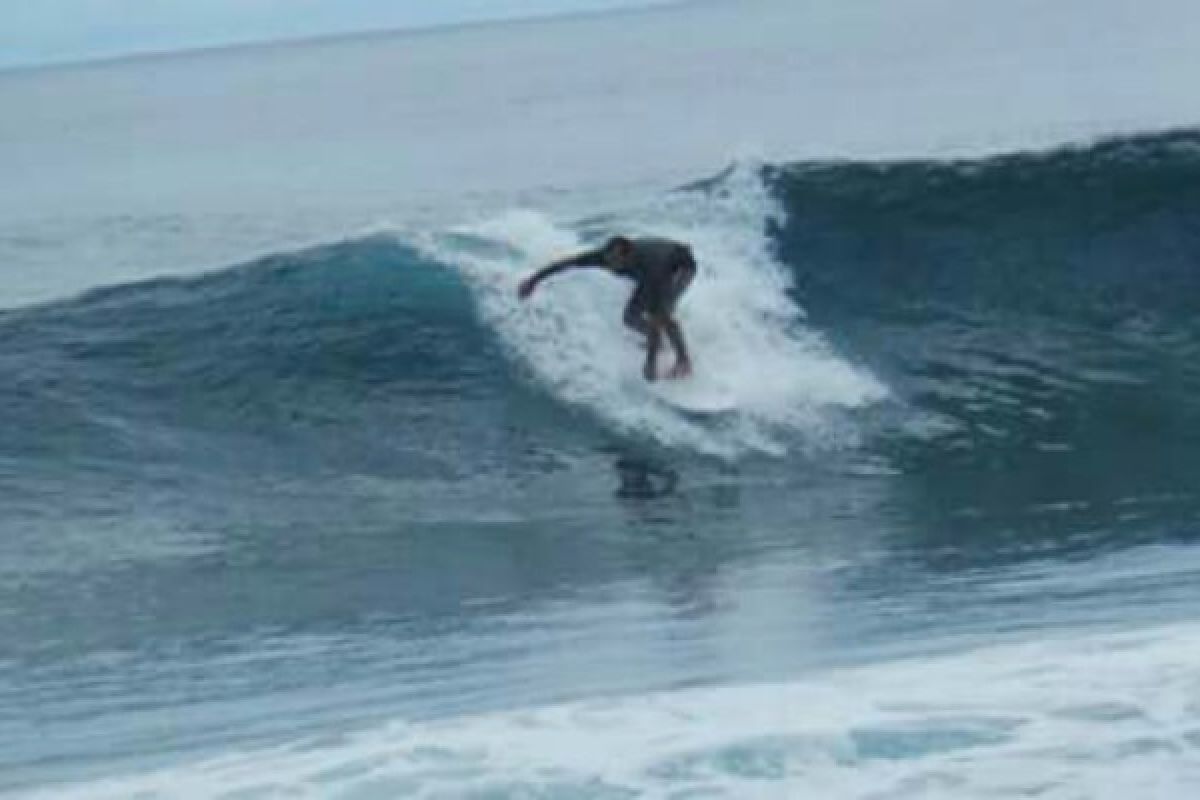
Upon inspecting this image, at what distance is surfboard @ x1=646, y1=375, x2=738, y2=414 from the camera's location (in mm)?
19047

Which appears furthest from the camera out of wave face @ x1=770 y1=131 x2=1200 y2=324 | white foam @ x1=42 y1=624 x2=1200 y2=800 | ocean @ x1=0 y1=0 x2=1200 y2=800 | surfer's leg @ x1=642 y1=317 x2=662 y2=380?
wave face @ x1=770 y1=131 x2=1200 y2=324

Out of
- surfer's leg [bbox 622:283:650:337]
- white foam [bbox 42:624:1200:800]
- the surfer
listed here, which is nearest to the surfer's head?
the surfer

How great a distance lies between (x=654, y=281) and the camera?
63.1 feet

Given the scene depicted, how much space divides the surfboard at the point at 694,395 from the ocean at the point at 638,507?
0.10m

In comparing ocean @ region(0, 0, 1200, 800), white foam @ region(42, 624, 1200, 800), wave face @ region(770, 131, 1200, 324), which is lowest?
white foam @ region(42, 624, 1200, 800)

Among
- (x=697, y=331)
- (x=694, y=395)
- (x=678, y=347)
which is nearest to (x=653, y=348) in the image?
(x=678, y=347)

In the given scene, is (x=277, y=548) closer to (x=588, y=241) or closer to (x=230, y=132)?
Answer: (x=588, y=241)

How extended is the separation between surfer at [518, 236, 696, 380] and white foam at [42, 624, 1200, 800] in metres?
8.51

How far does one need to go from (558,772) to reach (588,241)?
15093 millimetres

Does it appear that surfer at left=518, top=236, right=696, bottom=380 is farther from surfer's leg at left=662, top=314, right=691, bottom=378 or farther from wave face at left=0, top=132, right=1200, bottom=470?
wave face at left=0, top=132, right=1200, bottom=470

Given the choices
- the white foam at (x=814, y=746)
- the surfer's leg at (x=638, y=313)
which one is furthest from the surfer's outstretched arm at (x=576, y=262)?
the white foam at (x=814, y=746)

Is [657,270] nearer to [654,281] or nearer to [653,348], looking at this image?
[654,281]

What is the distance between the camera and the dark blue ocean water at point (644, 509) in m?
9.92

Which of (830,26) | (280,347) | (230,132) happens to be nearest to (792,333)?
(280,347)
